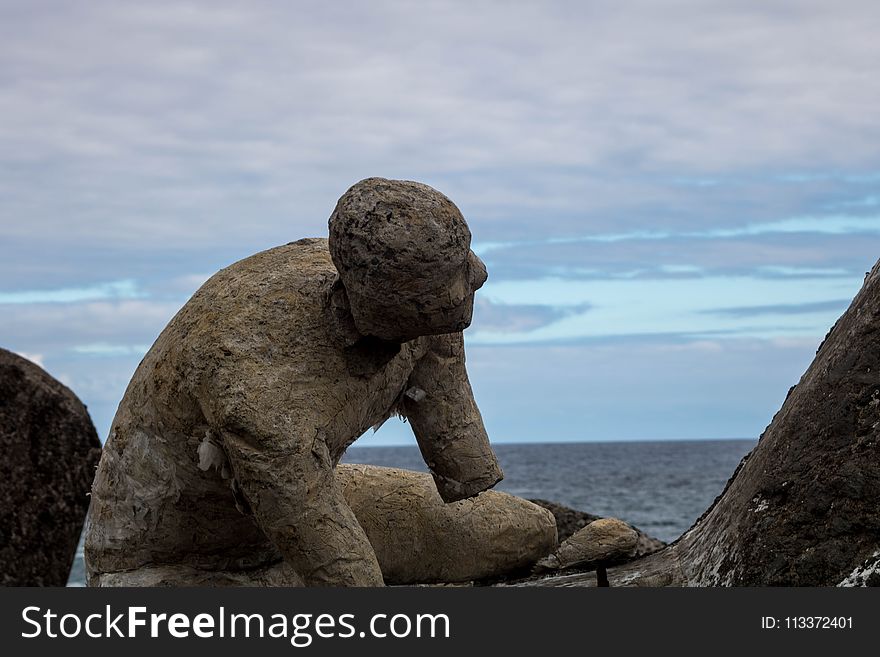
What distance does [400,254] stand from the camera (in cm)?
364

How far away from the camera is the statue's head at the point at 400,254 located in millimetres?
3652

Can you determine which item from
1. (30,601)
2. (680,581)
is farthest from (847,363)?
(30,601)

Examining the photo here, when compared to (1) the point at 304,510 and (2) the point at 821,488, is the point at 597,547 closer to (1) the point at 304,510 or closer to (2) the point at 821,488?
(2) the point at 821,488

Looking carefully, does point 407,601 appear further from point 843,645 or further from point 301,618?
point 843,645

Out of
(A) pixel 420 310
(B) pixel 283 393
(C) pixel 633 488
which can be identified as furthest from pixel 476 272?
(C) pixel 633 488

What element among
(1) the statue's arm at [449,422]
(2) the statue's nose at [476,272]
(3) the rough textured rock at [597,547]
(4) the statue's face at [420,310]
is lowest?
(3) the rough textured rock at [597,547]

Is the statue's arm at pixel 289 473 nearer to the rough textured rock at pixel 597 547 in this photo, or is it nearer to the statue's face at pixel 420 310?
the statue's face at pixel 420 310

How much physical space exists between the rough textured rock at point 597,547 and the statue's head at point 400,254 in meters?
1.56

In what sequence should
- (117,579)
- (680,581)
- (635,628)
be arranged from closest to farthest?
(635,628), (117,579), (680,581)

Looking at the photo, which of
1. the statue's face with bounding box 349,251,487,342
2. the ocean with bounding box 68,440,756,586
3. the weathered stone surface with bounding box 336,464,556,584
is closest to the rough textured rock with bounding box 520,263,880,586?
the weathered stone surface with bounding box 336,464,556,584

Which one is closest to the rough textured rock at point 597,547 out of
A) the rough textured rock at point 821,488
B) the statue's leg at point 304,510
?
the rough textured rock at point 821,488

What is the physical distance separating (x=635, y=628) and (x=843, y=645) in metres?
0.60

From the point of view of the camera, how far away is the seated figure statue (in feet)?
12.2

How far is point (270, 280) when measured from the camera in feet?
13.4
